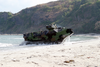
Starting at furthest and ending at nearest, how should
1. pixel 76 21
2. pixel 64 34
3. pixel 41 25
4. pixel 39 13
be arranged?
pixel 39 13
pixel 41 25
pixel 76 21
pixel 64 34

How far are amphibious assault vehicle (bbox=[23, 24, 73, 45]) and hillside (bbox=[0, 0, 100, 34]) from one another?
45770 millimetres

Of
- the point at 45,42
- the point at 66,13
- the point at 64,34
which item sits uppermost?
the point at 66,13

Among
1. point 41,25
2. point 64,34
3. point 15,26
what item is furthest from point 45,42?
point 15,26

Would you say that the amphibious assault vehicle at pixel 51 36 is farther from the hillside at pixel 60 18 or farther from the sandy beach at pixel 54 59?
the hillside at pixel 60 18

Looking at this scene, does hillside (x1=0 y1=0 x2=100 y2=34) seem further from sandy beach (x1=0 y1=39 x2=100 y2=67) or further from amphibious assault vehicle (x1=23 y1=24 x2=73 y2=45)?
sandy beach (x1=0 y1=39 x2=100 y2=67)

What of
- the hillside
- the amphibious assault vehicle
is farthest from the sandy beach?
the hillside

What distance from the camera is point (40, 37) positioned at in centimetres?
1506

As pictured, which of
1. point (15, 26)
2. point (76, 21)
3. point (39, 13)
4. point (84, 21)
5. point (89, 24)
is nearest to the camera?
point (89, 24)

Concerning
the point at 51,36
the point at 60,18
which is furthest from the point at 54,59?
the point at 60,18

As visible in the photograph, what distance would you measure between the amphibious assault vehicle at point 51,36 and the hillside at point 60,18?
45.8 m

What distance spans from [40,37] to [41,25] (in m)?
77.7

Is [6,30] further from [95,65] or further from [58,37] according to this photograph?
[95,65]

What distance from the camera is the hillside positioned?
63.6 metres

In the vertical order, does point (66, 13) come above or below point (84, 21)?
above
